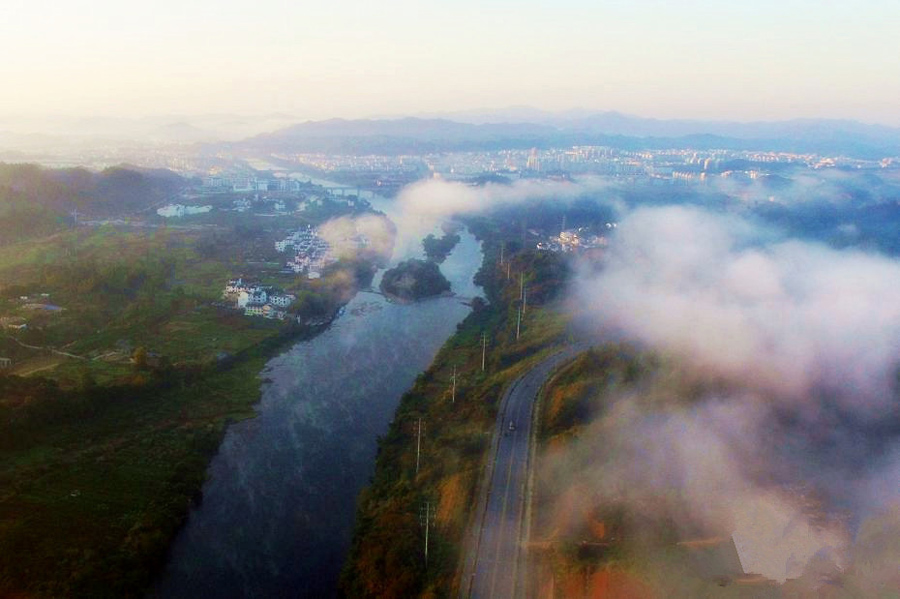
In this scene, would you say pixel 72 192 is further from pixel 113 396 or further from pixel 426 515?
pixel 426 515

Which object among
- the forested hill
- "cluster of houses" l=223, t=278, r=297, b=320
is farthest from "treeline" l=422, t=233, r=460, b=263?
the forested hill

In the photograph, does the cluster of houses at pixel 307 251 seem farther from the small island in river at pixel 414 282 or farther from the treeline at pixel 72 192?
the treeline at pixel 72 192

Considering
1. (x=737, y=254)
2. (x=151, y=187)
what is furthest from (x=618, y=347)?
(x=151, y=187)

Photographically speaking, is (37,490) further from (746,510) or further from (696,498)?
(746,510)

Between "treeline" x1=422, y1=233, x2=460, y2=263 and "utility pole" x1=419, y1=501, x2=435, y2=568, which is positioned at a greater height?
"treeline" x1=422, y1=233, x2=460, y2=263

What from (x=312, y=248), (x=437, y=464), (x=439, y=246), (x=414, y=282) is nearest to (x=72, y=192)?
(x=312, y=248)

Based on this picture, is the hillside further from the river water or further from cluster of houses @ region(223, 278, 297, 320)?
the river water

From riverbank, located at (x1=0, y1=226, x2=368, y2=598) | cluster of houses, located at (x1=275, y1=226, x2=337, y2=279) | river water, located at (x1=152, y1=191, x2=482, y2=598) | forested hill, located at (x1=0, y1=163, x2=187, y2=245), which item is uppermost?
forested hill, located at (x1=0, y1=163, x2=187, y2=245)

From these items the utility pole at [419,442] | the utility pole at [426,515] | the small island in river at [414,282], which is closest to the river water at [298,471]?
the utility pole at [419,442]
